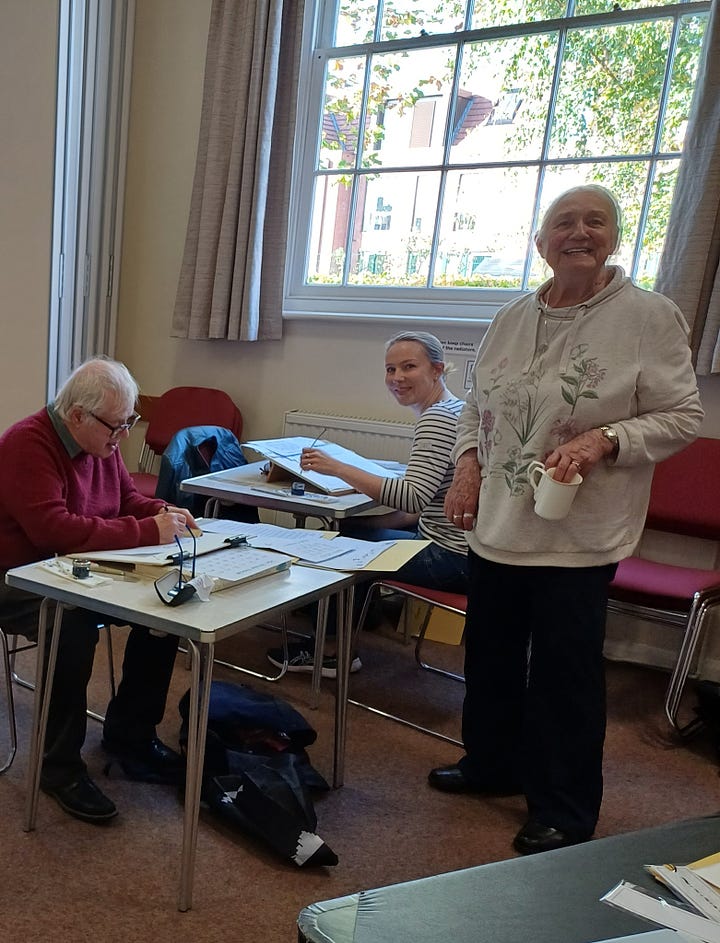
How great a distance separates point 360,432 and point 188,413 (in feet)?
2.85

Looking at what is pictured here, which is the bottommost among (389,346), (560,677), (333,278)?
(560,677)

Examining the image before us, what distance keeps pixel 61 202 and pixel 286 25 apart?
127 cm

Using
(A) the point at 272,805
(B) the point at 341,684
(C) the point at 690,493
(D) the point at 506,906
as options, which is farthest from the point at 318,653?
(D) the point at 506,906

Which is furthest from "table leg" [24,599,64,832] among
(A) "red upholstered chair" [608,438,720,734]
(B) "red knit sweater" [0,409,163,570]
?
(A) "red upholstered chair" [608,438,720,734]

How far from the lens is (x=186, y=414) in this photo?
349cm

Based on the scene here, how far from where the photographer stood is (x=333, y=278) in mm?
3494

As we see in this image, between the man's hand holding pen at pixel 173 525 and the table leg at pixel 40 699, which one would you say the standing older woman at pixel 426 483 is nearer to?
the man's hand holding pen at pixel 173 525

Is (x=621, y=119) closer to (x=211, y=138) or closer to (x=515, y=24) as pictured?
(x=515, y=24)

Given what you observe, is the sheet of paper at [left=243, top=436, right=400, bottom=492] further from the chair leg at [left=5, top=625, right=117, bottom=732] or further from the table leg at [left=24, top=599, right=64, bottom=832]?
the table leg at [left=24, top=599, right=64, bottom=832]

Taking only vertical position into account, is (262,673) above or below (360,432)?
below

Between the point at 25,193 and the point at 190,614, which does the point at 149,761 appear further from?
the point at 25,193

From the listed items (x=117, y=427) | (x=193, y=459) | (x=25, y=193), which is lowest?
(x=193, y=459)

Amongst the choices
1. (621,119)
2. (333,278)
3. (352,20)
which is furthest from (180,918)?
(352,20)

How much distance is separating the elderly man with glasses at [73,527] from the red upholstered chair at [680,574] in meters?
1.39
